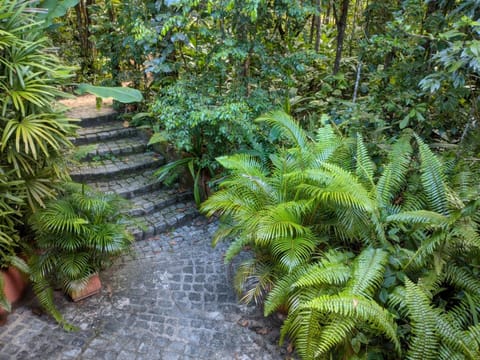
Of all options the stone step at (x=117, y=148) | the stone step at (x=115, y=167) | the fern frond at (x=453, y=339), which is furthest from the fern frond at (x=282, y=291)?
the stone step at (x=117, y=148)

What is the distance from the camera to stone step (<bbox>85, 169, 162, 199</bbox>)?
350cm

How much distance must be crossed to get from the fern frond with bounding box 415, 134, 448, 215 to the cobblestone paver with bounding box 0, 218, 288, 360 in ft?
4.53

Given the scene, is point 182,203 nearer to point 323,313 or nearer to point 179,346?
point 179,346

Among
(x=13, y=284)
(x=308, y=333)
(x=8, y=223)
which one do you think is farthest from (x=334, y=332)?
(x=13, y=284)

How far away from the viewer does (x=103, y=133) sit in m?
4.15

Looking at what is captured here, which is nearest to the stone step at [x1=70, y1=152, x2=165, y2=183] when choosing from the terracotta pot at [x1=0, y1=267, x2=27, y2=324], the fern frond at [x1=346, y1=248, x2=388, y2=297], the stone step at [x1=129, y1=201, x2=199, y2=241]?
the stone step at [x1=129, y1=201, x2=199, y2=241]

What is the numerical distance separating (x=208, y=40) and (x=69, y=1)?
1213 millimetres

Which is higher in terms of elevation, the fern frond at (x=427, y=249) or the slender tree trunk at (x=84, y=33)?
the slender tree trunk at (x=84, y=33)

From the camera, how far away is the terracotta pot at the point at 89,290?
7.75 ft

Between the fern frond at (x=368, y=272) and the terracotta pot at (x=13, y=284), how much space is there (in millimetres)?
2265

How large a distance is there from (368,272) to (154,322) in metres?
1.49

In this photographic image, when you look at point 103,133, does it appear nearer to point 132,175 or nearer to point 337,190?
point 132,175

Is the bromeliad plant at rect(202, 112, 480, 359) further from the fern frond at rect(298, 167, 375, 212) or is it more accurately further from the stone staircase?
the stone staircase

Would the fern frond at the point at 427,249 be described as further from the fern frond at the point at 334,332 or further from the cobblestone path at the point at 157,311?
the cobblestone path at the point at 157,311
